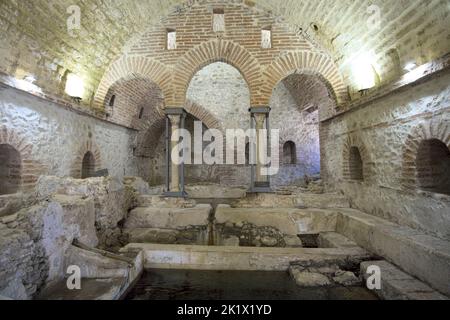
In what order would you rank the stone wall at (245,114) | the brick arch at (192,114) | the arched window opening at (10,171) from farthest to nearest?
1. the brick arch at (192,114)
2. the stone wall at (245,114)
3. the arched window opening at (10,171)

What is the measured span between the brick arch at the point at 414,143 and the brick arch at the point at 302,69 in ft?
7.73

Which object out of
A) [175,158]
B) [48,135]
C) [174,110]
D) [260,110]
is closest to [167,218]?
[175,158]

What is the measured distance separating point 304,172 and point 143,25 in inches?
318

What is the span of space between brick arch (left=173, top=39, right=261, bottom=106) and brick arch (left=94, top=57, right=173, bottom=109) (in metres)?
0.26

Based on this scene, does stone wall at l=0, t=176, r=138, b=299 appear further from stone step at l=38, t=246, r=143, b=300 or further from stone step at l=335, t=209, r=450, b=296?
stone step at l=335, t=209, r=450, b=296

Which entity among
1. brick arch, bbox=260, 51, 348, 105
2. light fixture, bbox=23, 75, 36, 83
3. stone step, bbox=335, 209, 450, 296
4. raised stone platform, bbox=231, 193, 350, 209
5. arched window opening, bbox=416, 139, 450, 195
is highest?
brick arch, bbox=260, 51, 348, 105

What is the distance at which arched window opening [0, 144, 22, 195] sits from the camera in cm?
429

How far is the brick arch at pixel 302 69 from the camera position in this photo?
5648mm

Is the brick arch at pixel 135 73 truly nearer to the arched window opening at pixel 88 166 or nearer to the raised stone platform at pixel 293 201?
the arched window opening at pixel 88 166

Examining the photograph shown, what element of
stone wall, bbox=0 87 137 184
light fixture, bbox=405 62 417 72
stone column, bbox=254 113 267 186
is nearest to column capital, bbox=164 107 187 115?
stone column, bbox=254 113 267 186

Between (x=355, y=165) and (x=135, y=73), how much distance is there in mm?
6039

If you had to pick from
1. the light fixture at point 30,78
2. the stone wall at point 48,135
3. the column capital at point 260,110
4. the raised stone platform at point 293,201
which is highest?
A: the light fixture at point 30,78

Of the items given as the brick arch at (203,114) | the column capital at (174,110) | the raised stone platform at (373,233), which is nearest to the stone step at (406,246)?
the raised stone platform at (373,233)
